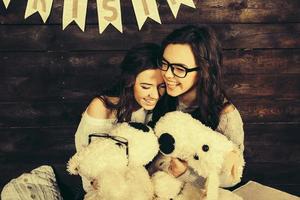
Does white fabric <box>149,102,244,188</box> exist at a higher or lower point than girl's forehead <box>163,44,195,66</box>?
lower

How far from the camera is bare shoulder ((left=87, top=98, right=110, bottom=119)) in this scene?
1.47 m

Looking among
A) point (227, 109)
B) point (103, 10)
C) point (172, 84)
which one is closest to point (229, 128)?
point (227, 109)

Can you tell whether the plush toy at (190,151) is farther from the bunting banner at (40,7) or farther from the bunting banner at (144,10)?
the bunting banner at (40,7)

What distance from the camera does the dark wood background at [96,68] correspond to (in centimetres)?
173

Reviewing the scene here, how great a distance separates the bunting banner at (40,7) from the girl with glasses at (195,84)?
60 centimetres

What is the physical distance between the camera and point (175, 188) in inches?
43.4

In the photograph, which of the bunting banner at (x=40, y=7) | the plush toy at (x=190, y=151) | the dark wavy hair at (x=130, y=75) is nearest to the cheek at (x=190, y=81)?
the dark wavy hair at (x=130, y=75)

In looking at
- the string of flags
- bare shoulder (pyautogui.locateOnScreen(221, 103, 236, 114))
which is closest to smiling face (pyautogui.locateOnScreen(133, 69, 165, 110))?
bare shoulder (pyautogui.locateOnScreen(221, 103, 236, 114))

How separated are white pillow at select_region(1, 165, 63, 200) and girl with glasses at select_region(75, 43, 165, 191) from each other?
224mm

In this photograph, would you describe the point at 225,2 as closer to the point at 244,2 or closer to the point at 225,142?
the point at 244,2

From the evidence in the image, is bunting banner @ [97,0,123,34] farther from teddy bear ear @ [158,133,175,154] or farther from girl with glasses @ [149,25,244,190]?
teddy bear ear @ [158,133,175,154]

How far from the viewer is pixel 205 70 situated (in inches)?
53.1

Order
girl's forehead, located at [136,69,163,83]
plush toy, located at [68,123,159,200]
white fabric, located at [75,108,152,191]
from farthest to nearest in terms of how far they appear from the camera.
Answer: white fabric, located at [75,108,152,191]
girl's forehead, located at [136,69,163,83]
plush toy, located at [68,123,159,200]

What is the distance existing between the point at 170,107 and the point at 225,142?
49 centimetres
